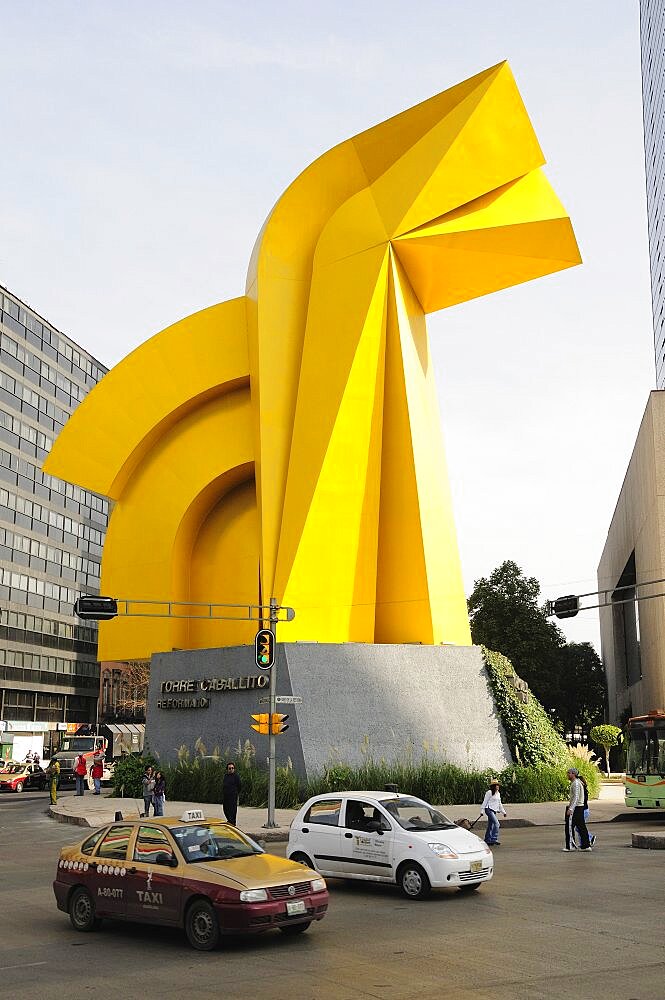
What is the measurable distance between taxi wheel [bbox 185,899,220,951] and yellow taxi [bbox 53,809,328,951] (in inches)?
0.4

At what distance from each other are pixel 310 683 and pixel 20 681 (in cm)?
5624

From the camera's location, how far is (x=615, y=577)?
65812 mm

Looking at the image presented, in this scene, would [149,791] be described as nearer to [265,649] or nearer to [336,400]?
[265,649]

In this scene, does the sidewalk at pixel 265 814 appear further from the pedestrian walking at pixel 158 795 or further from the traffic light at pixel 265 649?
the traffic light at pixel 265 649

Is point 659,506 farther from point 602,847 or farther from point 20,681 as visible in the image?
point 20,681

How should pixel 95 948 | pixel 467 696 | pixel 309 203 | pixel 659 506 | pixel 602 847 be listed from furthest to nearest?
pixel 659 506
pixel 309 203
pixel 467 696
pixel 602 847
pixel 95 948

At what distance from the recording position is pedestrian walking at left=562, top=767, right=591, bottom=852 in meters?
18.7

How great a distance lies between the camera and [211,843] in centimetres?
1111

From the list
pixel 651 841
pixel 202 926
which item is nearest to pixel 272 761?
pixel 651 841

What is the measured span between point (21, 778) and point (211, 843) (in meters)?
39.9

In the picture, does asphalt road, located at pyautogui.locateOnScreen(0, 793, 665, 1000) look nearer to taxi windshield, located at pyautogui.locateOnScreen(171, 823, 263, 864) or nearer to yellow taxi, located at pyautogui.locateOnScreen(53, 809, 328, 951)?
yellow taxi, located at pyautogui.locateOnScreen(53, 809, 328, 951)

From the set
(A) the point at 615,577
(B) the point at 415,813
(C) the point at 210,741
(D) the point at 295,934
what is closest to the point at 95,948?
(D) the point at 295,934

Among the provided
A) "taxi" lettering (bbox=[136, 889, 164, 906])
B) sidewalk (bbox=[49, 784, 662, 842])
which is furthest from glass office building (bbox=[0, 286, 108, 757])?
"taxi" lettering (bbox=[136, 889, 164, 906])

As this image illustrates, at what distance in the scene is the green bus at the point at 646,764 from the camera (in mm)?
27156
